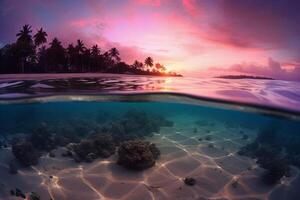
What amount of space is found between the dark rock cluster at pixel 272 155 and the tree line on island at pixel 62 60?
800cm

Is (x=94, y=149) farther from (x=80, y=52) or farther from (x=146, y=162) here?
(x=80, y=52)

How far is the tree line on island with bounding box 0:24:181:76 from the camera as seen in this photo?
1772 cm

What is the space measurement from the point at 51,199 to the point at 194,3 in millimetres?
9510

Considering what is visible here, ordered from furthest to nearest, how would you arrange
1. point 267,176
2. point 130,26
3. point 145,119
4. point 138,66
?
point 145,119 → point 138,66 → point 267,176 → point 130,26

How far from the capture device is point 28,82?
1266cm

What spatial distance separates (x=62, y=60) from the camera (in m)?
21.1

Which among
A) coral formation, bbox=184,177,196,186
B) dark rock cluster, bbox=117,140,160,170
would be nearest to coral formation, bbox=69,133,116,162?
dark rock cluster, bbox=117,140,160,170

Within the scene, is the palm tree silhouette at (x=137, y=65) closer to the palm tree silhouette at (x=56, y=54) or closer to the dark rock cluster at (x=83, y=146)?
the dark rock cluster at (x=83, y=146)

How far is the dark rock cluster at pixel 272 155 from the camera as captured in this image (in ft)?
38.9

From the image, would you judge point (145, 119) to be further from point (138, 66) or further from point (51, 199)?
point (51, 199)

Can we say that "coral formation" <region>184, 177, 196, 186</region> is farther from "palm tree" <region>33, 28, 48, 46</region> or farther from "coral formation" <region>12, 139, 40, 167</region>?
"palm tree" <region>33, 28, 48, 46</region>

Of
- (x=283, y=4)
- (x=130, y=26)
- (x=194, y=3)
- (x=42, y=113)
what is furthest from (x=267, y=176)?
(x=42, y=113)

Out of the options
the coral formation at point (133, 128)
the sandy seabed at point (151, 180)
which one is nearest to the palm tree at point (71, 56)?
the coral formation at point (133, 128)

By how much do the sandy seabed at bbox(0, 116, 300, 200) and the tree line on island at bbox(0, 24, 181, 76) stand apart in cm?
707
